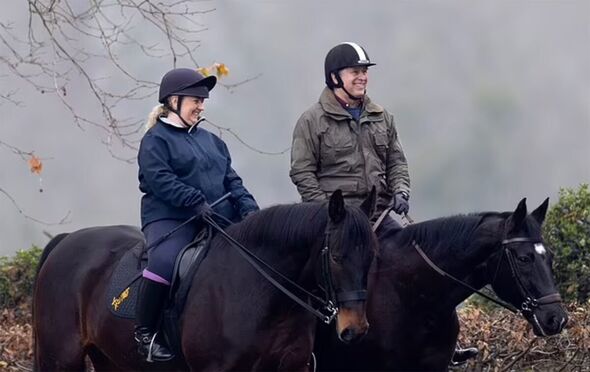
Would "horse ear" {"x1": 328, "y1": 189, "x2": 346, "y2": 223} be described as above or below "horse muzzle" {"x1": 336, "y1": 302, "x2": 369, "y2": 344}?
above

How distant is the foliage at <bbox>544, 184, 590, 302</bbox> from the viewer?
1123cm

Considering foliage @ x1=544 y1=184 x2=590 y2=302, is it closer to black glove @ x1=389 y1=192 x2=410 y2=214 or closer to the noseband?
black glove @ x1=389 y1=192 x2=410 y2=214

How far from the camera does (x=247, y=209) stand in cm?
894

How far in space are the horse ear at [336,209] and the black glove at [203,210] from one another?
1006 millimetres

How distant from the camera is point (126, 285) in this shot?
29.1 feet

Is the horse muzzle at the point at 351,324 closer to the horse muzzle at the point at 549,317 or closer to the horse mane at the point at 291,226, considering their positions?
the horse mane at the point at 291,226

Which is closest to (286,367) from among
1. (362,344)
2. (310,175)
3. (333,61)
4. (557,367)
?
(362,344)

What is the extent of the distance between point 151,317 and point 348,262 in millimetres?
1545

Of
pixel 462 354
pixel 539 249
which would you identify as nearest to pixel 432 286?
pixel 539 249

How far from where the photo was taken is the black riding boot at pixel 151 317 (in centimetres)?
843

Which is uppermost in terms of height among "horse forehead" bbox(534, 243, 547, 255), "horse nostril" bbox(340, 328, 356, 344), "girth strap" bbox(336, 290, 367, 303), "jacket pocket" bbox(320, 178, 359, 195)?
"jacket pocket" bbox(320, 178, 359, 195)

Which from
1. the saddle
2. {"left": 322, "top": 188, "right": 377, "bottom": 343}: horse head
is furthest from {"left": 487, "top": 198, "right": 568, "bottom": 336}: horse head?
the saddle

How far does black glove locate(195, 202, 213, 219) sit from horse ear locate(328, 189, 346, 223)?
1.01m

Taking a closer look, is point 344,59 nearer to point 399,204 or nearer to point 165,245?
point 399,204
